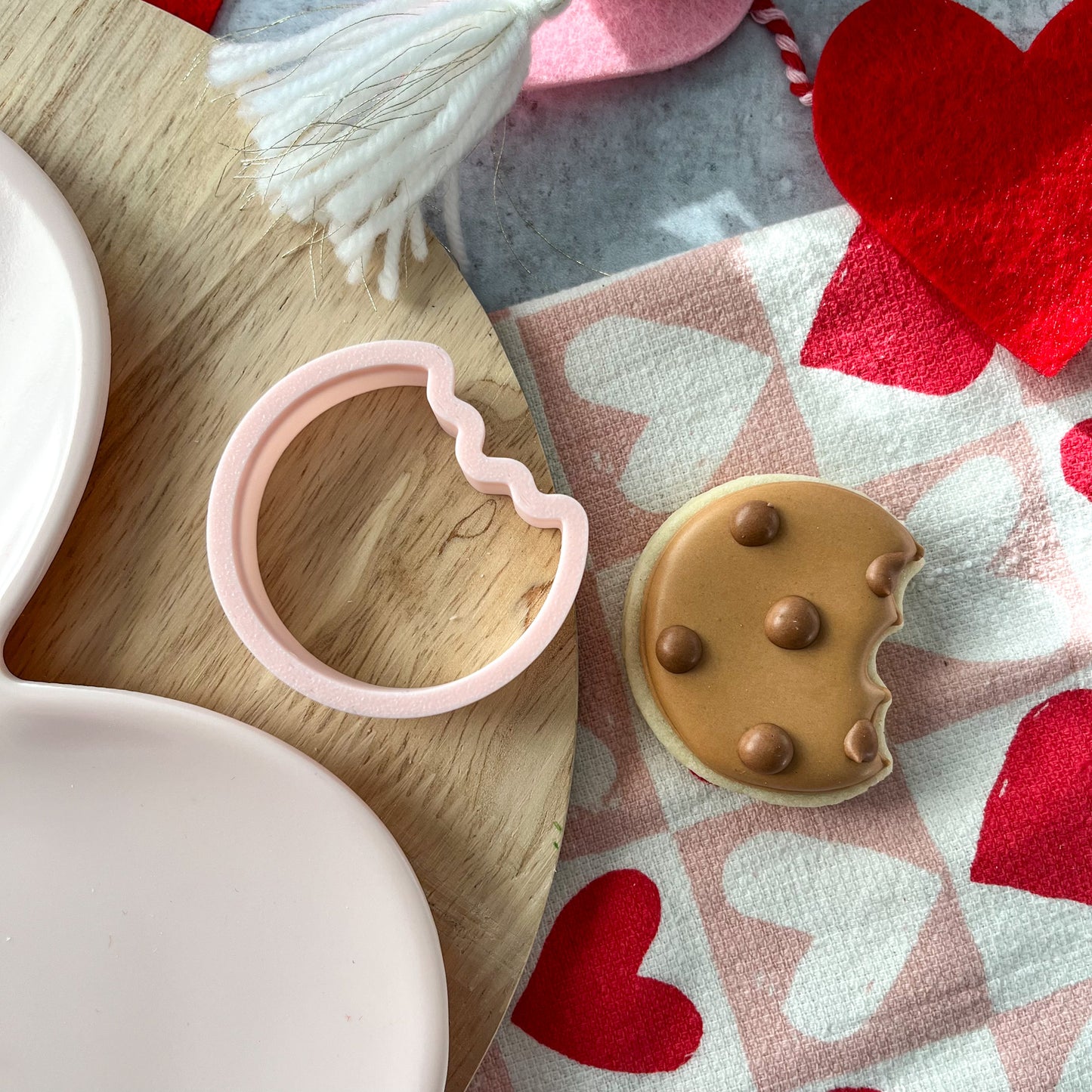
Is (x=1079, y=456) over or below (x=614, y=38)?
below

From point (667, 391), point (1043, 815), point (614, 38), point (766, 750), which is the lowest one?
point (1043, 815)

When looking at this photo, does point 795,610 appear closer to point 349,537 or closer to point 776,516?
point 776,516

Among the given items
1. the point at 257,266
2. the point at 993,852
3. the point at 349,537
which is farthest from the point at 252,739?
the point at 993,852

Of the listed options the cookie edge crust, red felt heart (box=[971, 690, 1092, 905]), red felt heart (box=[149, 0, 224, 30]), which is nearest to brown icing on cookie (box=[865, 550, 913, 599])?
the cookie edge crust

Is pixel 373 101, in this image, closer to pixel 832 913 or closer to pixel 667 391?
pixel 667 391

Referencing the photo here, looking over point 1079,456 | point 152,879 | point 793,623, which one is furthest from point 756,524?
point 152,879

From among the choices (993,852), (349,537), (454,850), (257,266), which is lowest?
(993,852)
